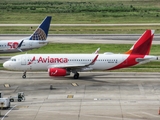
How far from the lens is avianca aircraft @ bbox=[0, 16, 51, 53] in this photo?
87.7m

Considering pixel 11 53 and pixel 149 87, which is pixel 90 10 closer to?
pixel 11 53

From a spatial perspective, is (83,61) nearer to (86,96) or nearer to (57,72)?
(57,72)

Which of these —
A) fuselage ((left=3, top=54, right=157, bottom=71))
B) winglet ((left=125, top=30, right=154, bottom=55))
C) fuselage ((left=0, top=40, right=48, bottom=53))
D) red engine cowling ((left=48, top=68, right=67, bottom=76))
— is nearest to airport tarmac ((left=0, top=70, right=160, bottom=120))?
red engine cowling ((left=48, top=68, right=67, bottom=76))

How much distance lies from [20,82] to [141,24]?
2764 inches

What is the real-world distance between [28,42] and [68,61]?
22.5 meters

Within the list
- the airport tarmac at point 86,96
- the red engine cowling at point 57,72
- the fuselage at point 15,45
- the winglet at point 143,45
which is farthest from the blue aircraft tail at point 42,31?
the winglet at point 143,45

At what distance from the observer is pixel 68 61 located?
67.4 metres

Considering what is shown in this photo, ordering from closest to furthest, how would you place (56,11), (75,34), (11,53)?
(11,53) → (75,34) → (56,11)

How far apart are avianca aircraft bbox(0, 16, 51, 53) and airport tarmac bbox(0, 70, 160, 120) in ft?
45.0

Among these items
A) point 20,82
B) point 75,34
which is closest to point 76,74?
point 20,82

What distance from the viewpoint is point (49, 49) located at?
9650cm

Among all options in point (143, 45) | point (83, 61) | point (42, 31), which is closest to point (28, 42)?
point (42, 31)

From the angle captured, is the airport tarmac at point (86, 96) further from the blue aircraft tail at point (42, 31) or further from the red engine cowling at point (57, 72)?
the blue aircraft tail at point (42, 31)

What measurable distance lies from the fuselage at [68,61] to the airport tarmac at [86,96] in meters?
1.78
